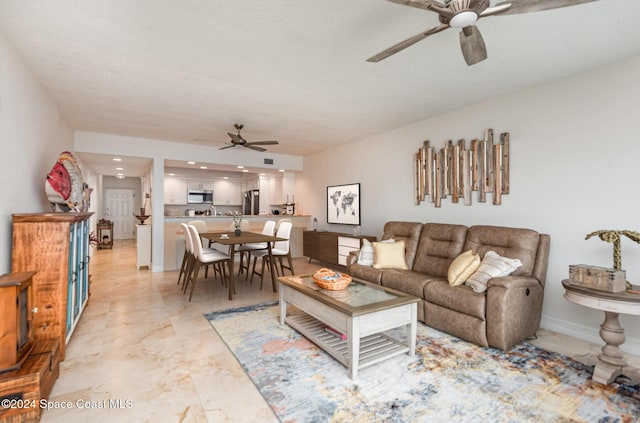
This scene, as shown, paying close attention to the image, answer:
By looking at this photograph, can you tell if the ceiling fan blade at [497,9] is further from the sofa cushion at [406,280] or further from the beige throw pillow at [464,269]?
the sofa cushion at [406,280]

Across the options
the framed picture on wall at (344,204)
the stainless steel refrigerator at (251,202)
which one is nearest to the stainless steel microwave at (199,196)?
the stainless steel refrigerator at (251,202)

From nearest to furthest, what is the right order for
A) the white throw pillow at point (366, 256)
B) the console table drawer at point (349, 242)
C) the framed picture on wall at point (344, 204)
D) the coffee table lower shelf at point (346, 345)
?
the coffee table lower shelf at point (346, 345) → the white throw pillow at point (366, 256) → the console table drawer at point (349, 242) → the framed picture on wall at point (344, 204)

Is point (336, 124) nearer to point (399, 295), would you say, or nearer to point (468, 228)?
point (468, 228)

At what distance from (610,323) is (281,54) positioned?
3.27 metres

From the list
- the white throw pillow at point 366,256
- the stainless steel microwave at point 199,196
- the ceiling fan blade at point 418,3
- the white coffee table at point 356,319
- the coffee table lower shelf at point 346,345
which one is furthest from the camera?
the stainless steel microwave at point 199,196

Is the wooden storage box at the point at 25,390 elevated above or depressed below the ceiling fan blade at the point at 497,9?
below

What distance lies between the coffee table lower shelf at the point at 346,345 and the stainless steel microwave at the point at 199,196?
7.29 m

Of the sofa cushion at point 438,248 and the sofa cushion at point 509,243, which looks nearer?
the sofa cushion at point 509,243

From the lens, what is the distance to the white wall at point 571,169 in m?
2.65

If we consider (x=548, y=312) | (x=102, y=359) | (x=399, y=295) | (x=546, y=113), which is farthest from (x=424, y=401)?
(x=546, y=113)

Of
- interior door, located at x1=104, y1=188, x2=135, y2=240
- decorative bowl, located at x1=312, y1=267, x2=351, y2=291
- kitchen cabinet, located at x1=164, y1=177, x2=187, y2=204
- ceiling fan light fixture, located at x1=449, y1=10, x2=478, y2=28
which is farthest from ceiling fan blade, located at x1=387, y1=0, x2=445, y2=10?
interior door, located at x1=104, y1=188, x2=135, y2=240

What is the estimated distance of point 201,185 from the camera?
941cm

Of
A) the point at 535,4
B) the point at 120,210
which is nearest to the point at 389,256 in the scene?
the point at 535,4

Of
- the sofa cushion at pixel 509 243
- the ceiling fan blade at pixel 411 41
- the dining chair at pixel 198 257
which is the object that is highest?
the ceiling fan blade at pixel 411 41
